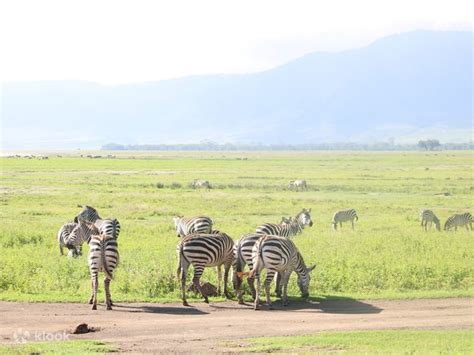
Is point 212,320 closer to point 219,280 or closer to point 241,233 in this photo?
point 219,280

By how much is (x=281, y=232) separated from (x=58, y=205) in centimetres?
2770

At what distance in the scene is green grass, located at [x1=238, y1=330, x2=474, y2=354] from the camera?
13977 mm

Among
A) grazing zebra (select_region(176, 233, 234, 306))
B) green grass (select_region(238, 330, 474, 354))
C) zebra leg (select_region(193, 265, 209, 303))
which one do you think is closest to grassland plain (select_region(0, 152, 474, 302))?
zebra leg (select_region(193, 265, 209, 303))

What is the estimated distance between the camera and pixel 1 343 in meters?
14.3

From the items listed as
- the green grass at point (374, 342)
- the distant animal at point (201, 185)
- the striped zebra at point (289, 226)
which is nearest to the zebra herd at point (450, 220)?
the striped zebra at point (289, 226)

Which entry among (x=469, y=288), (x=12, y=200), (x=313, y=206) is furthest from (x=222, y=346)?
(x=12, y=200)

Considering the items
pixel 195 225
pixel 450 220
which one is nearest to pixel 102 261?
pixel 195 225

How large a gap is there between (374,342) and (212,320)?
403 cm

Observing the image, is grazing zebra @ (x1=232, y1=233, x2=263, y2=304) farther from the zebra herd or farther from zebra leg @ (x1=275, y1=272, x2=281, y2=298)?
Answer: the zebra herd

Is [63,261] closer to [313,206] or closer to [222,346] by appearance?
[222,346]

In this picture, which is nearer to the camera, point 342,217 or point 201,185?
point 342,217

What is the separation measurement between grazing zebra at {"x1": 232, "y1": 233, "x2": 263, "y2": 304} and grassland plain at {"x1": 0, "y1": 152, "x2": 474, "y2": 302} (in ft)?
5.75

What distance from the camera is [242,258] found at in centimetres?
1953

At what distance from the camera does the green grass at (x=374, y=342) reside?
45.9 feet
